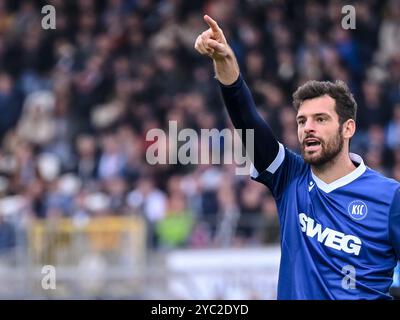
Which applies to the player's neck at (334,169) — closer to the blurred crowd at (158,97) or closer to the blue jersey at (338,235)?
the blue jersey at (338,235)

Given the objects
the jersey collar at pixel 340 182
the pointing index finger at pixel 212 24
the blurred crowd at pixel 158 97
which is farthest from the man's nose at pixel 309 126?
the blurred crowd at pixel 158 97

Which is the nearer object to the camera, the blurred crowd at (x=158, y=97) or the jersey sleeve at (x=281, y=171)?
the jersey sleeve at (x=281, y=171)

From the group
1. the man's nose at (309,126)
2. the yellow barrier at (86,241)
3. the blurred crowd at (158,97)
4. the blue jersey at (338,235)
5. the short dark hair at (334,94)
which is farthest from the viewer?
the blurred crowd at (158,97)

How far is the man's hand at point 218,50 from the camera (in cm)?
502

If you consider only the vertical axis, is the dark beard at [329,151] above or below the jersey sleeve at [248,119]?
below

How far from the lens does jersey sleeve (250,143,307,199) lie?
543 centimetres

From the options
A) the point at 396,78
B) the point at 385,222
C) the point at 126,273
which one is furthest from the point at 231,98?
the point at 396,78

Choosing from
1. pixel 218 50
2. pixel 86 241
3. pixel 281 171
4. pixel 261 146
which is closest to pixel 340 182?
pixel 281 171

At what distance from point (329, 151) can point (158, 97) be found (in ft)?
35.6

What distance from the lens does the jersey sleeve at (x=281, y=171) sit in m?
5.43

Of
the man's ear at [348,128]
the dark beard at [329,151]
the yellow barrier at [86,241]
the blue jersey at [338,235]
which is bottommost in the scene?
the yellow barrier at [86,241]

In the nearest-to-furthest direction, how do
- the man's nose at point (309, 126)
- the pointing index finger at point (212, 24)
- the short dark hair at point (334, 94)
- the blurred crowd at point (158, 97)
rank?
the pointing index finger at point (212, 24) → the man's nose at point (309, 126) → the short dark hair at point (334, 94) → the blurred crowd at point (158, 97)

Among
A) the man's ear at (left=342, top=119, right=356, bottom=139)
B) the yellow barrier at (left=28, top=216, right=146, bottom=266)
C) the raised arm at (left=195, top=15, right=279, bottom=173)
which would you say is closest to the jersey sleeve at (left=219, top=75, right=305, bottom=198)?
the raised arm at (left=195, top=15, right=279, bottom=173)
